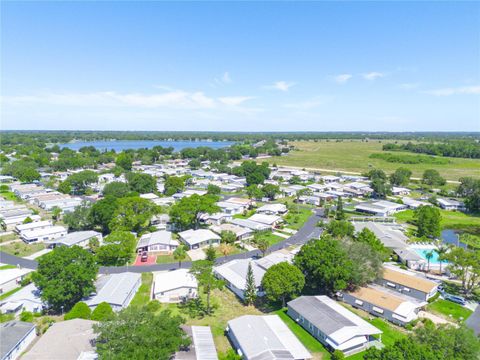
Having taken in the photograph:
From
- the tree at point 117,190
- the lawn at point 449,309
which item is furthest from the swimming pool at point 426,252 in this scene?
the tree at point 117,190

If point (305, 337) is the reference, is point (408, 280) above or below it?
above

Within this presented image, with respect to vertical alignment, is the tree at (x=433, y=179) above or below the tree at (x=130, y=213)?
above

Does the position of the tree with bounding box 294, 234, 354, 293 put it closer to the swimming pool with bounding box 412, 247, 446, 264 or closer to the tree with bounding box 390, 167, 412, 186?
the swimming pool with bounding box 412, 247, 446, 264

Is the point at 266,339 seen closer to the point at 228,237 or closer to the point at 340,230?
the point at 228,237

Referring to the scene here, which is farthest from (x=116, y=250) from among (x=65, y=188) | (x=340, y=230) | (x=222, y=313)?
(x=65, y=188)

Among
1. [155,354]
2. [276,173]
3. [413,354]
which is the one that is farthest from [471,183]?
[155,354]

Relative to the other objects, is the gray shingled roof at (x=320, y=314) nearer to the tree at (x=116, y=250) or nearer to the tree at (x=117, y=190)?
the tree at (x=116, y=250)

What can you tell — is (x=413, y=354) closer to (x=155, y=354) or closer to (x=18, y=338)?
(x=155, y=354)

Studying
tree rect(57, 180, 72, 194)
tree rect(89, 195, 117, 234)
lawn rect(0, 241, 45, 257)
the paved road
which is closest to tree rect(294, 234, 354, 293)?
the paved road
